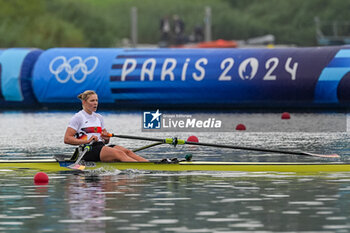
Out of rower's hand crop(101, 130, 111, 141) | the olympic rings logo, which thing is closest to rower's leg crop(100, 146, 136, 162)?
rower's hand crop(101, 130, 111, 141)

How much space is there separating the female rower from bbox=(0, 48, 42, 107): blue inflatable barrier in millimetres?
20618

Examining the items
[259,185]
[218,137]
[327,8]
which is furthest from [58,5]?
[259,185]

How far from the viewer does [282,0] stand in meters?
103

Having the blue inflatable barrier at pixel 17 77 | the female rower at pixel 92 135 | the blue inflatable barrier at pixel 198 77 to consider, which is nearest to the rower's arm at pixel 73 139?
the female rower at pixel 92 135

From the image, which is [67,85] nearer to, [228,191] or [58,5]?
[228,191]

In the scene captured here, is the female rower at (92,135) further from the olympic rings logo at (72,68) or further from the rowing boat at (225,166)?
the olympic rings logo at (72,68)

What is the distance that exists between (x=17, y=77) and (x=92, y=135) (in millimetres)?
20823

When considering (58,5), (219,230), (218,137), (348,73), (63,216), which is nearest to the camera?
(219,230)

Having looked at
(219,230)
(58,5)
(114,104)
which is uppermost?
(58,5)

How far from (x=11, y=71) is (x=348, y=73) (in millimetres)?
12519

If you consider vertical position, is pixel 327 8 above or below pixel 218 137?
above

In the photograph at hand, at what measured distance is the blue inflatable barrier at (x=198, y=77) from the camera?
118 ft

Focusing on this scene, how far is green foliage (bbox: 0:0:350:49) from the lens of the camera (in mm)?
69250

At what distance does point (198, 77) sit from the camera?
3716cm
